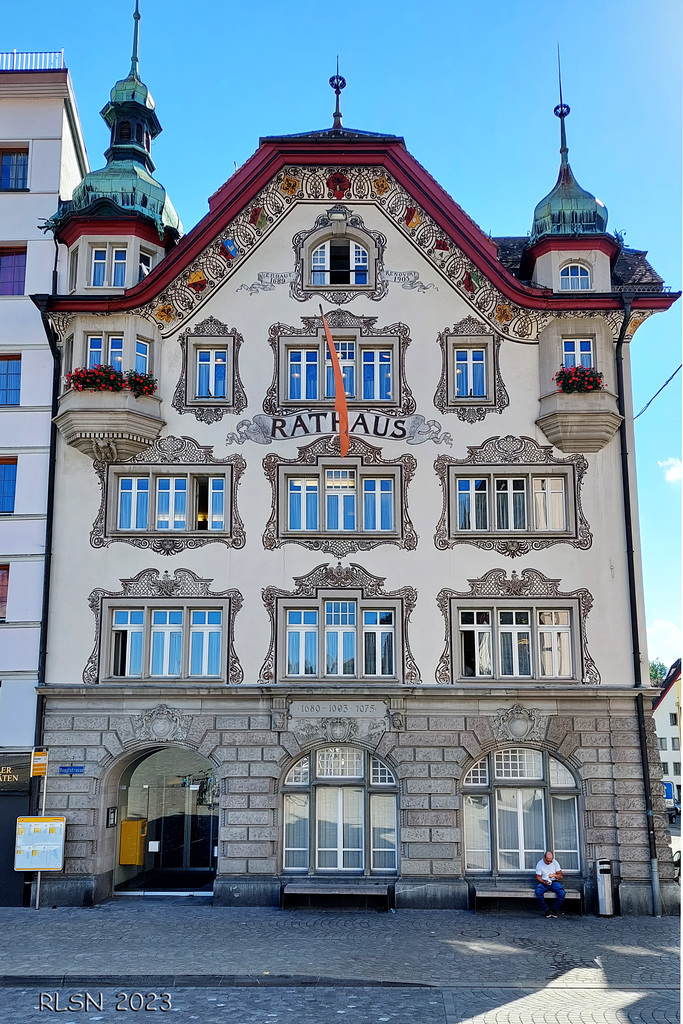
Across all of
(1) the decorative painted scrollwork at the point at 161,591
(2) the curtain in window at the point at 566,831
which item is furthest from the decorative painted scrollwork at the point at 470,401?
(2) the curtain in window at the point at 566,831

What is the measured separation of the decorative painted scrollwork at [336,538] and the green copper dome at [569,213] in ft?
26.3

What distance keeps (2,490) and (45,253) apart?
7134 millimetres

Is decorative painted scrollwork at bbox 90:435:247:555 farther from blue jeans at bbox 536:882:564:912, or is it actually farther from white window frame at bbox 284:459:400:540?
blue jeans at bbox 536:882:564:912

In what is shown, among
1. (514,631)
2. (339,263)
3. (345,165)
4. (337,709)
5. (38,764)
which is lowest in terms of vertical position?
(38,764)

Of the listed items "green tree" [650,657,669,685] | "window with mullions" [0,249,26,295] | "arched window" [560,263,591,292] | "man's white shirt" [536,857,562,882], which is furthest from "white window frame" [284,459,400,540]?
"green tree" [650,657,669,685]

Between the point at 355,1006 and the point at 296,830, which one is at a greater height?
the point at 296,830

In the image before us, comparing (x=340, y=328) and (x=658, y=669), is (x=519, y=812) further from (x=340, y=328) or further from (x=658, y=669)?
(x=658, y=669)

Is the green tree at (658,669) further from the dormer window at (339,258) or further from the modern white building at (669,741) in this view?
the dormer window at (339,258)

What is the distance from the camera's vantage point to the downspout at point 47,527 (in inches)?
1000

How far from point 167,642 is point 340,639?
4.61m

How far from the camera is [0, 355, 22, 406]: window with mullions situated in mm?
27891

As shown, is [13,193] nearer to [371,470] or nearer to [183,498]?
[183,498]

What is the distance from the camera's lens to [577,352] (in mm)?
27297

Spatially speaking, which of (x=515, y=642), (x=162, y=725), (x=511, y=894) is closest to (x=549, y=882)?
(x=511, y=894)
